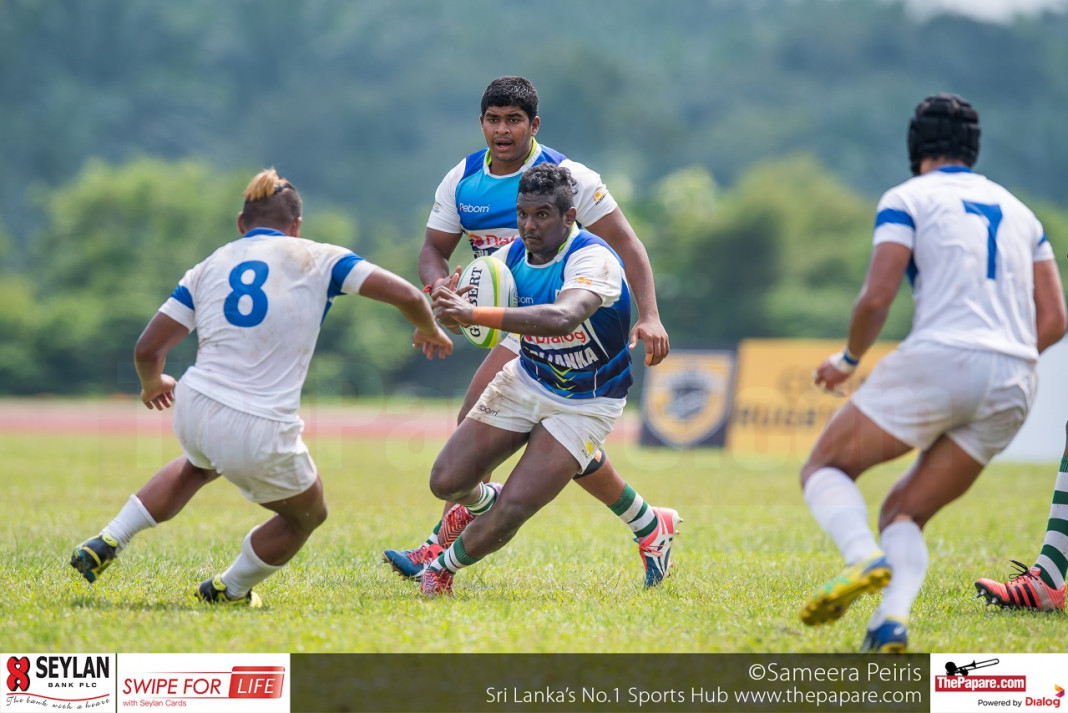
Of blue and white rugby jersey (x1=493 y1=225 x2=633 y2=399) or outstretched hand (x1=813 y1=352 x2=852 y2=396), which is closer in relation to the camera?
outstretched hand (x1=813 y1=352 x2=852 y2=396)

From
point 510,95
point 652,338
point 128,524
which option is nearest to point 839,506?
point 652,338

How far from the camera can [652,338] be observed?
5.98 metres

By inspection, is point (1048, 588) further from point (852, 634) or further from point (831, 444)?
point (831, 444)

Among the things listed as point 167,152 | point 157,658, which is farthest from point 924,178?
point 167,152

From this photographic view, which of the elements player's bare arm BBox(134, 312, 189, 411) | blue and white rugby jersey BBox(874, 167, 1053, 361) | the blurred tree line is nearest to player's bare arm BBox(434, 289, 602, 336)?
player's bare arm BBox(134, 312, 189, 411)

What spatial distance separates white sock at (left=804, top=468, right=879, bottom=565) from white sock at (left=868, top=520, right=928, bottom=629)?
0.10 metres

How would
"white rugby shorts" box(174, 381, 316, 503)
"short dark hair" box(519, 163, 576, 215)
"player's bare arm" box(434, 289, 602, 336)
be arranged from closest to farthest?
"white rugby shorts" box(174, 381, 316, 503) → "player's bare arm" box(434, 289, 602, 336) → "short dark hair" box(519, 163, 576, 215)

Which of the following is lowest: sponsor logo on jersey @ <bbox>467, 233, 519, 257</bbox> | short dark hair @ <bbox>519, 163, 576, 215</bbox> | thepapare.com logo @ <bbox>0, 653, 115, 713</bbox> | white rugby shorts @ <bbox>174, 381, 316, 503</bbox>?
thepapare.com logo @ <bbox>0, 653, 115, 713</bbox>

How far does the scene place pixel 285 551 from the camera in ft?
17.8

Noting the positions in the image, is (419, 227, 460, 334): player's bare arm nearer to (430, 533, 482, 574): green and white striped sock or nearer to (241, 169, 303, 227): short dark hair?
(241, 169, 303, 227): short dark hair

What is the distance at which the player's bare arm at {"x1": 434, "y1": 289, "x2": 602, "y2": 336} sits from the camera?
5.41 meters

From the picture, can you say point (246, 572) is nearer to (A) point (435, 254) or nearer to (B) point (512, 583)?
(B) point (512, 583)

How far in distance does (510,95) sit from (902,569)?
315 cm

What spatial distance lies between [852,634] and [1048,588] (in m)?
1.54
